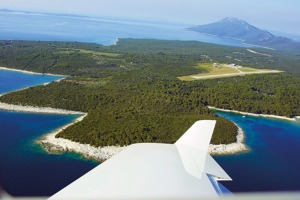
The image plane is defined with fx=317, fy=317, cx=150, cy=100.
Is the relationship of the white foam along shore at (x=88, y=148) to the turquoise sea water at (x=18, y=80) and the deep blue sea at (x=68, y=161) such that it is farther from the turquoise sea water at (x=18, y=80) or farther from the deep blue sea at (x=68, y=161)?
the turquoise sea water at (x=18, y=80)

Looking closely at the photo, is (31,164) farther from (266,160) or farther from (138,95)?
(138,95)

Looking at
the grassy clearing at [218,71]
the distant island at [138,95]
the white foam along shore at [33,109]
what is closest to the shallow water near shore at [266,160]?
the distant island at [138,95]

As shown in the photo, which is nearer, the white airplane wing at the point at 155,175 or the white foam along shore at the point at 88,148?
the white airplane wing at the point at 155,175

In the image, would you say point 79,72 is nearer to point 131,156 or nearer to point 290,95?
point 290,95

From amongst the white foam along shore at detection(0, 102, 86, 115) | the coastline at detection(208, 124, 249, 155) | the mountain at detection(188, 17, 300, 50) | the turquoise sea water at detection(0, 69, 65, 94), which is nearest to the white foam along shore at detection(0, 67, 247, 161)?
the coastline at detection(208, 124, 249, 155)

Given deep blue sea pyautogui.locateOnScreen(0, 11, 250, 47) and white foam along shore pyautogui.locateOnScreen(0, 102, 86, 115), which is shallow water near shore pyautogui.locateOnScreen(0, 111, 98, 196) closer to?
white foam along shore pyautogui.locateOnScreen(0, 102, 86, 115)

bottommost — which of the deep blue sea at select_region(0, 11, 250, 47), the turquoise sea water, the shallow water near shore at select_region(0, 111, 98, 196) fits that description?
the shallow water near shore at select_region(0, 111, 98, 196)

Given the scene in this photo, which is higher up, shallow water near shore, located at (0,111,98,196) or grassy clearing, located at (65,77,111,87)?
grassy clearing, located at (65,77,111,87)
